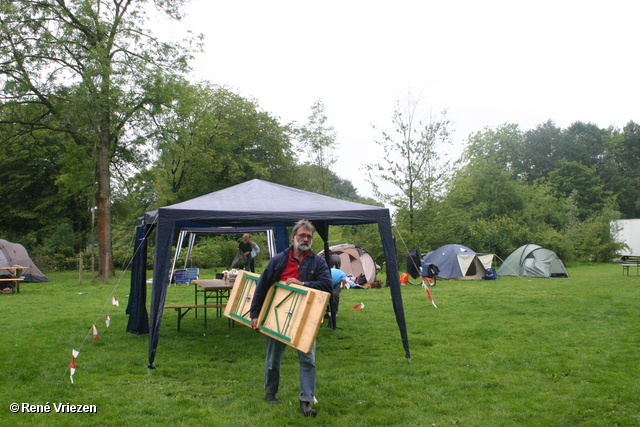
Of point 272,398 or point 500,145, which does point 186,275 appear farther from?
point 500,145

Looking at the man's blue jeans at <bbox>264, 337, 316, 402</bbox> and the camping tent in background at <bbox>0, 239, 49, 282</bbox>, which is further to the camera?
the camping tent in background at <bbox>0, 239, 49, 282</bbox>

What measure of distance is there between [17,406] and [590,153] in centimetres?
5066

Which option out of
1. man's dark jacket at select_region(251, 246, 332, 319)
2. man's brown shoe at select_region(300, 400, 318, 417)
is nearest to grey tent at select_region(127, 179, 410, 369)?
man's dark jacket at select_region(251, 246, 332, 319)

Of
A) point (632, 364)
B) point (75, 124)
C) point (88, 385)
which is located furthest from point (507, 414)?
point (75, 124)

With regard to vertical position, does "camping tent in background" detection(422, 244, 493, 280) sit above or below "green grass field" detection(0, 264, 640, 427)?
above

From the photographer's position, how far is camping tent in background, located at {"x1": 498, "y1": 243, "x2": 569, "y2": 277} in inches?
701

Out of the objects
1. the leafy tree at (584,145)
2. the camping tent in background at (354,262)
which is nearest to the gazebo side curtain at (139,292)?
the camping tent in background at (354,262)

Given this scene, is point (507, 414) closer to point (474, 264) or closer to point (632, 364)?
point (632, 364)

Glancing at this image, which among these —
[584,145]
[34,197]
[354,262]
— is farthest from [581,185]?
[34,197]

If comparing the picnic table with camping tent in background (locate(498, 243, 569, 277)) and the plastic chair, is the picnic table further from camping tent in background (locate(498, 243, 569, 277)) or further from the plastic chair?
camping tent in background (locate(498, 243, 569, 277))

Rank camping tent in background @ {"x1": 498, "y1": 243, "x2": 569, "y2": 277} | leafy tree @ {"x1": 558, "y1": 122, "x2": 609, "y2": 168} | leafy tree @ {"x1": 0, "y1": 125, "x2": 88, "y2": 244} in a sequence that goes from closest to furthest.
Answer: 1. camping tent in background @ {"x1": 498, "y1": 243, "x2": 569, "y2": 277}
2. leafy tree @ {"x1": 0, "y1": 125, "x2": 88, "y2": 244}
3. leafy tree @ {"x1": 558, "y1": 122, "x2": 609, "y2": 168}

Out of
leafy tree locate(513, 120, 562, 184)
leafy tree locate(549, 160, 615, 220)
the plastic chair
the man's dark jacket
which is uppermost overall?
leafy tree locate(513, 120, 562, 184)

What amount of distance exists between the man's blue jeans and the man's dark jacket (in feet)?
1.10

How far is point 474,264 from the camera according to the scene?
17.1 m
